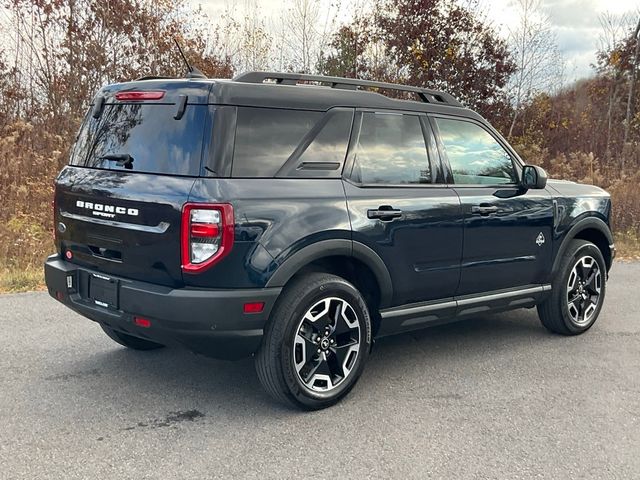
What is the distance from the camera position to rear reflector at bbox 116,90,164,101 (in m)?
3.59

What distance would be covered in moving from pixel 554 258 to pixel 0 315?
15.6ft

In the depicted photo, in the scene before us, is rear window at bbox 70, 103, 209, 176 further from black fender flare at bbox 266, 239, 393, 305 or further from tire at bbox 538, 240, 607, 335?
tire at bbox 538, 240, 607, 335

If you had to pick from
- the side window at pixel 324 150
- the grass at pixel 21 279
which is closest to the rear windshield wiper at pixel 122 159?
the side window at pixel 324 150

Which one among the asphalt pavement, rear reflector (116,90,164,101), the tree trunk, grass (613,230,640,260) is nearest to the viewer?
the asphalt pavement

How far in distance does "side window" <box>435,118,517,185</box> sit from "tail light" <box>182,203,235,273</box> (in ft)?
6.36

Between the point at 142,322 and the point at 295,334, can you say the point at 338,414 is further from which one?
the point at 142,322

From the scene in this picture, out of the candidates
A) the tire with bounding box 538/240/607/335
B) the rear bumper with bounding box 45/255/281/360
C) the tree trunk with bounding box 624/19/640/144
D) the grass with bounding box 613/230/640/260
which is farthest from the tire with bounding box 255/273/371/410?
the tree trunk with bounding box 624/19/640/144

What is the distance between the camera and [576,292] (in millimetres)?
5324

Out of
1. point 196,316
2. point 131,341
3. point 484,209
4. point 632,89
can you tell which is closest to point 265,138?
point 196,316

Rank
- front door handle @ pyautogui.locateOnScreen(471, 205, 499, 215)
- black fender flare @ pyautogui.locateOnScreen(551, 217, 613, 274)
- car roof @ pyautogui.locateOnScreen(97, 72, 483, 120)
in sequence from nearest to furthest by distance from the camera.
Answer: car roof @ pyautogui.locateOnScreen(97, 72, 483, 120) < front door handle @ pyautogui.locateOnScreen(471, 205, 499, 215) < black fender flare @ pyautogui.locateOnScreen(551, 217, 613, 274)

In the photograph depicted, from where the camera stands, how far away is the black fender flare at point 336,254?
343cm

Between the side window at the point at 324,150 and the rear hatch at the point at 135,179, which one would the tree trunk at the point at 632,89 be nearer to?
the side window at the point at 324,150

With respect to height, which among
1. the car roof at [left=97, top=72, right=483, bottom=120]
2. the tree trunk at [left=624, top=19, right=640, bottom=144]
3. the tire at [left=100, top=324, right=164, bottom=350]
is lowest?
the tire at [left=100, top=324, right=164, bottom=350]

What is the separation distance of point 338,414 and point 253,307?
33.7 inches
